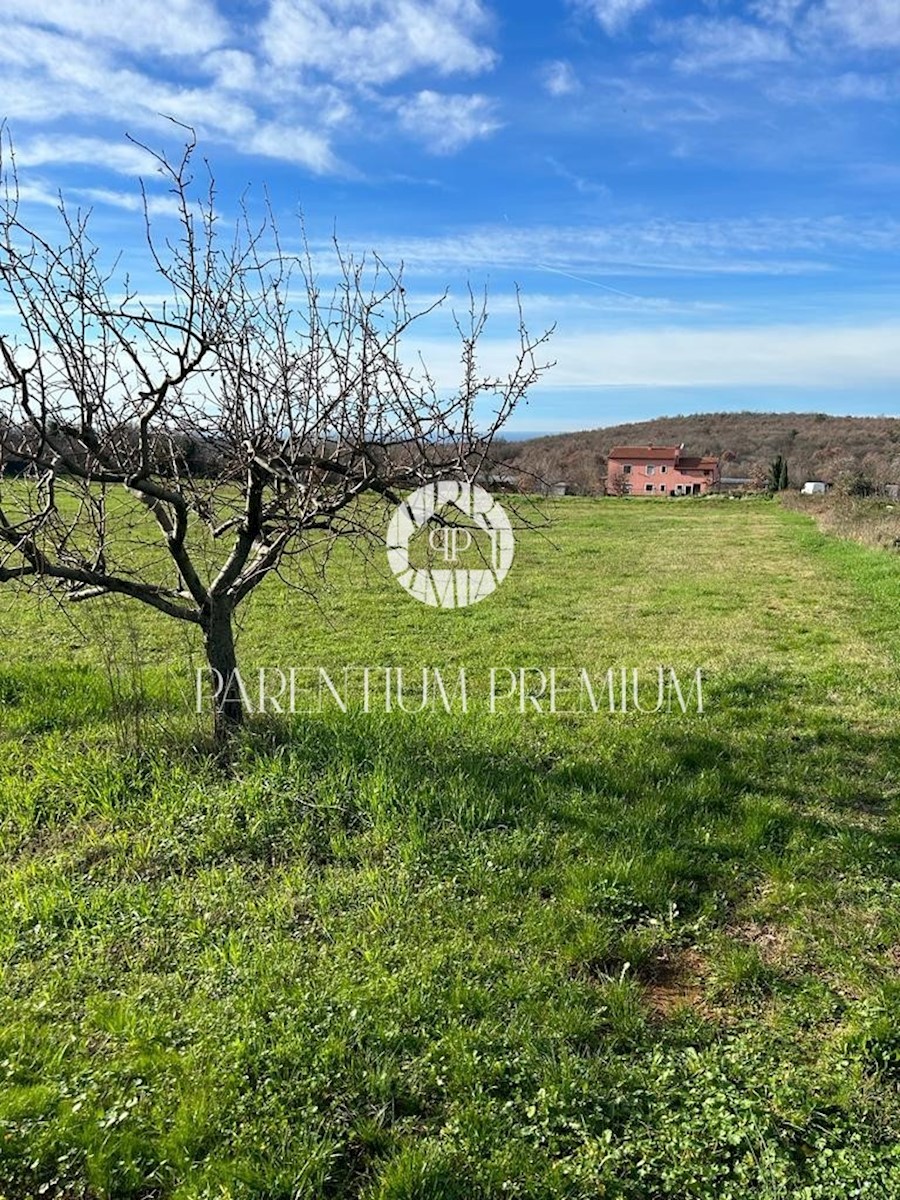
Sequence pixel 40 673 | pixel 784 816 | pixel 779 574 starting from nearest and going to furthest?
pixel 784 816 → pixel 40 673 → pixel 779 574

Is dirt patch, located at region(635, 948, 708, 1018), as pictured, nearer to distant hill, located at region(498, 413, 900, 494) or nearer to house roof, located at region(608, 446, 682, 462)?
distant hill, located at region(498, 413, 900, 494)

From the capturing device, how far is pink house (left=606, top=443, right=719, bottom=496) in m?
49.4

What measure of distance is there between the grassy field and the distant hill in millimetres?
26024

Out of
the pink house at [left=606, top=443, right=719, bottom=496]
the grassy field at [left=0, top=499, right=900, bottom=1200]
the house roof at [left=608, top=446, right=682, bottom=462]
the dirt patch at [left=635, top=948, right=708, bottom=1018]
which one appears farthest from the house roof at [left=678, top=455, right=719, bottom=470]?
the dirt patch at [left=635, top=948, right=708, bottom=1018]

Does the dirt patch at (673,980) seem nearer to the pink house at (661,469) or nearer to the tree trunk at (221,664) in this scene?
the tree trunk at (221,664)

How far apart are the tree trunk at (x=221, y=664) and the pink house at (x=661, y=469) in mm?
45482

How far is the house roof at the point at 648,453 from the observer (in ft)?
173

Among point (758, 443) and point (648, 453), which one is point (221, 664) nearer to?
point (648, 453)

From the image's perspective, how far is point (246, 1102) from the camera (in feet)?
6.75

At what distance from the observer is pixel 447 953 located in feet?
8.77

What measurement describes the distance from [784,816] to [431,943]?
1937 millimetres

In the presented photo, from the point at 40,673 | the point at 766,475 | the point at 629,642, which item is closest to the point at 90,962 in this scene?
the point at 40,673

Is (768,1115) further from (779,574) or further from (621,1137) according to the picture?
(779,574)

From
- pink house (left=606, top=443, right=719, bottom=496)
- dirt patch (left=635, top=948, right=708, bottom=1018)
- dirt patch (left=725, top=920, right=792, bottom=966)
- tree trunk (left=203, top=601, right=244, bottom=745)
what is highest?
pink house (left=606, top=443, right=719, bottom=496)
